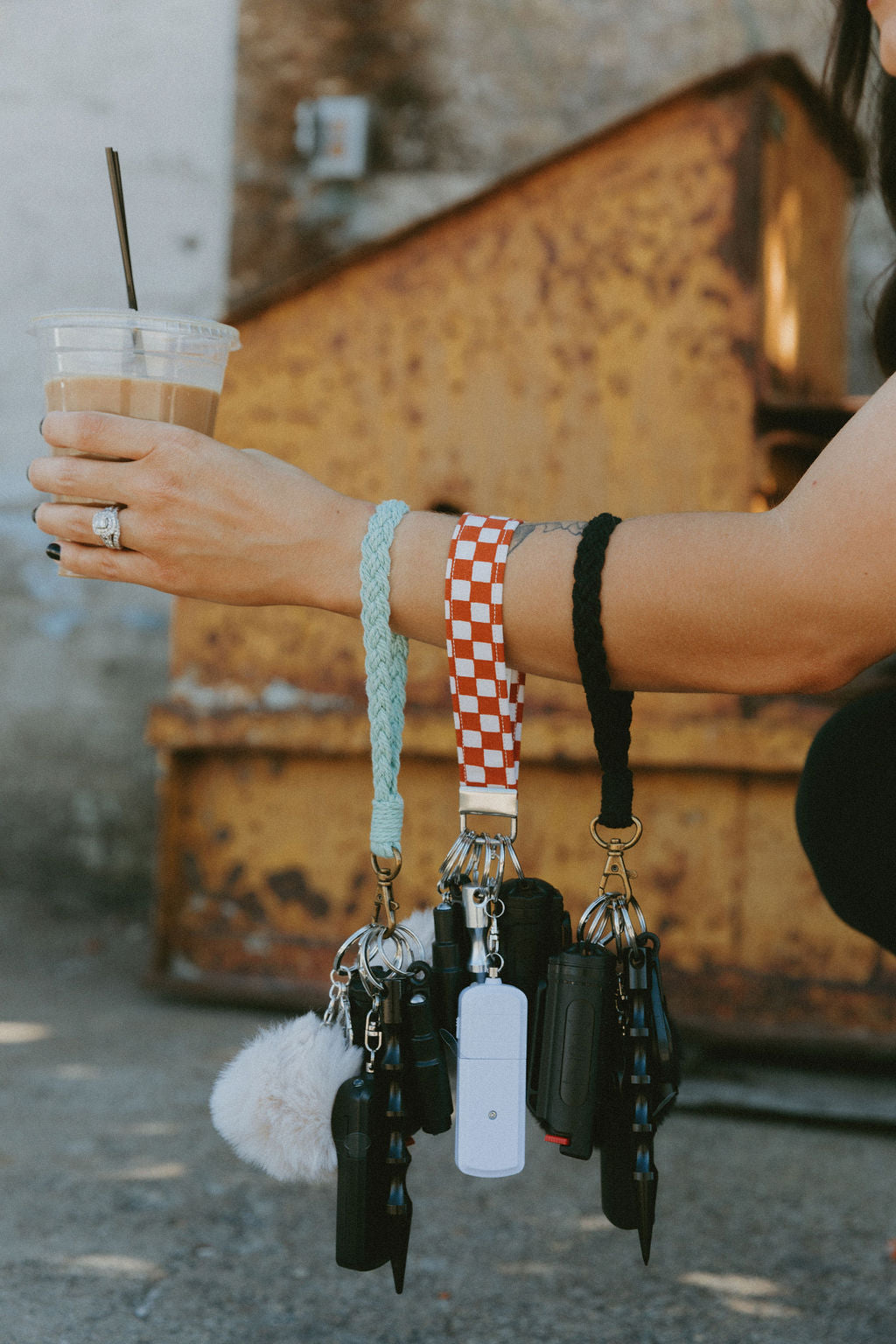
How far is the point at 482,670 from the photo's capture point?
3.38 feet

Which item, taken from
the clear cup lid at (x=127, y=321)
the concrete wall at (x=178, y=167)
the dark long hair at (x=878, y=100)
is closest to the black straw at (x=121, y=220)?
the clear cup lid at (x=127, y=321)

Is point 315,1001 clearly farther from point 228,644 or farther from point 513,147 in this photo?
point 513,147

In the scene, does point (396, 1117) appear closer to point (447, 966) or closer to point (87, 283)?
point (447, 966)

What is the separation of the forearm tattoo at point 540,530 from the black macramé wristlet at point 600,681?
16mm

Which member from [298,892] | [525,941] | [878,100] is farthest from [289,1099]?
[298,892]

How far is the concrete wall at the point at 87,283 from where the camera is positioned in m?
3.92

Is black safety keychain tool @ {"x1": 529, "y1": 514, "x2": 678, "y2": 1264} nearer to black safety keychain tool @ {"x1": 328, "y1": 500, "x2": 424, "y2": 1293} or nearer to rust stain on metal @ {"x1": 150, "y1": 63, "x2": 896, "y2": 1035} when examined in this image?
black safety keychain tool @ {"x1": 328, "y1": 500, "x2": 424, "y2": 1293}

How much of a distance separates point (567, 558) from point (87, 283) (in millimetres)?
3596

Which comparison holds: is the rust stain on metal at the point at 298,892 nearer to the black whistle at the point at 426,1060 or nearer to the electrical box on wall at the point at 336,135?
the black whistle at the point at 426,1060

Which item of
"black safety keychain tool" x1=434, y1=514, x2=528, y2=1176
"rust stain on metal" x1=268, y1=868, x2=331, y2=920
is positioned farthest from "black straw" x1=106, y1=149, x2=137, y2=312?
"rust stain on metal" x1=268, y1=868, x2=331, y2=920

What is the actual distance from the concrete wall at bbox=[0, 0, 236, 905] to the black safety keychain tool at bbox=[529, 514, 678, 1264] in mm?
3071

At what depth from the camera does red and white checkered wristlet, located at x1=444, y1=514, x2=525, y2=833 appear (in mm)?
1007

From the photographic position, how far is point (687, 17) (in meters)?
3.67

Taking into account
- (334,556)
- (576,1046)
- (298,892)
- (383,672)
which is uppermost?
(334,556)
